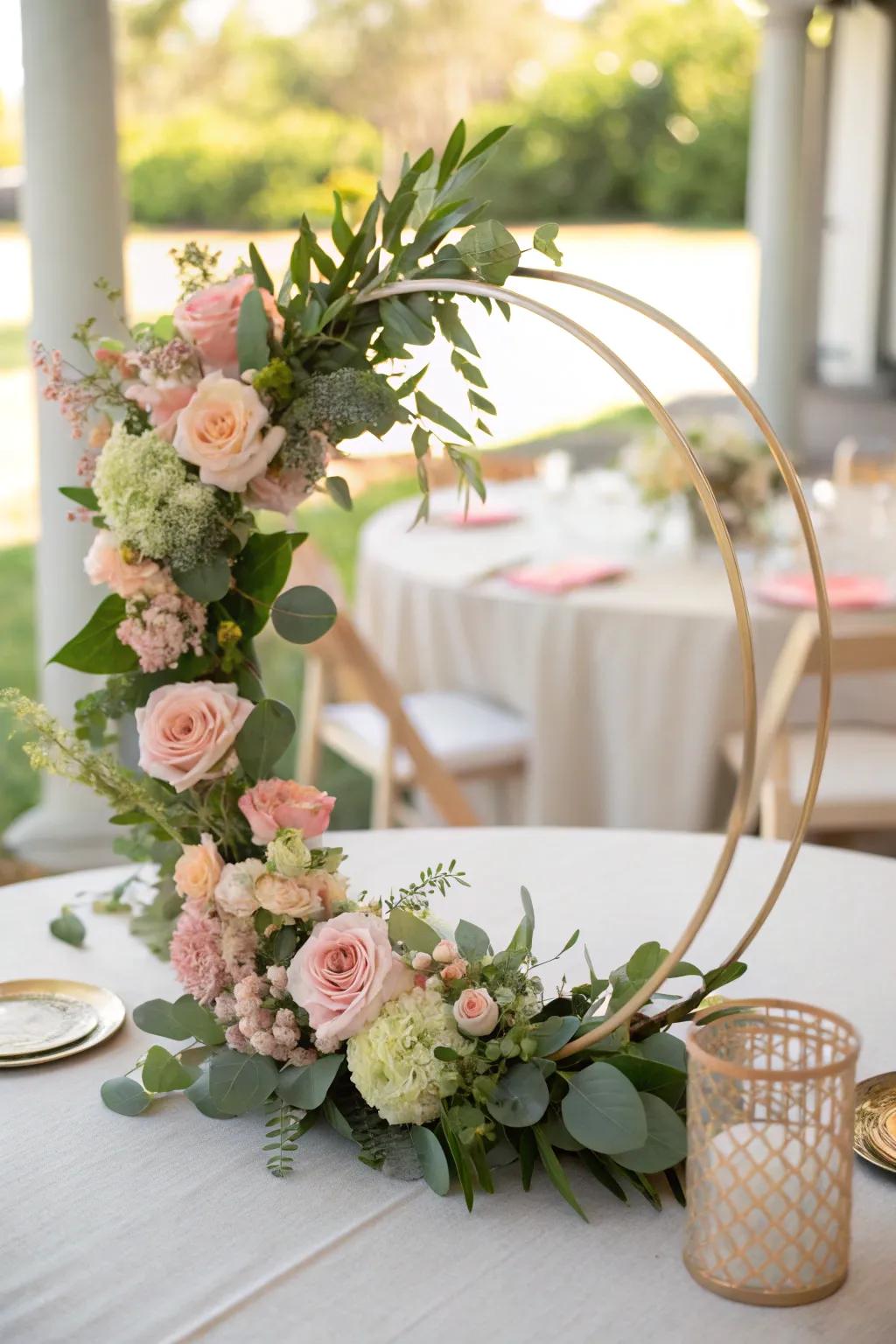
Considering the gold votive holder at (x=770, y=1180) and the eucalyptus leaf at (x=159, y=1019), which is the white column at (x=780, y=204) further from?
the gold votive holder at (x=770, y=1180)

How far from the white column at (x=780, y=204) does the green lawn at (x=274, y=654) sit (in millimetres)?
2302

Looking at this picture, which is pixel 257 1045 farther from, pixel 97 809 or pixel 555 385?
pixel 555 385

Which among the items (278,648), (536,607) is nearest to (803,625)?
(536,607)

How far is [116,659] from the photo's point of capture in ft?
4.91

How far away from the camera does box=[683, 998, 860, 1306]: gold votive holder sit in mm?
1125

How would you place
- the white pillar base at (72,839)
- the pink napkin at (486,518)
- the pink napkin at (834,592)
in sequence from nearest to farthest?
1. the pink napkin at (834,592)
2. the white pillar base at (72,839)
3. the pink napkin at (486,518)

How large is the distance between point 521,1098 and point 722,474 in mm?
2813

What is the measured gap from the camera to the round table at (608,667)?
3.51m

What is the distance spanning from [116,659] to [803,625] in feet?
5.85

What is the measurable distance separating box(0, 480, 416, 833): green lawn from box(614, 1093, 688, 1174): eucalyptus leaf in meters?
1.85

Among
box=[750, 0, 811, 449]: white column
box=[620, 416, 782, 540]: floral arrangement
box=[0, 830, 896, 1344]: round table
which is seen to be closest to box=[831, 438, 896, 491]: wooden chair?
box=[620, 416, 782, 540]: floral arrangement

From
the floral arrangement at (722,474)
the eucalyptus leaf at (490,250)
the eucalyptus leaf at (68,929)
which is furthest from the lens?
the floral arrangement at (722,474)

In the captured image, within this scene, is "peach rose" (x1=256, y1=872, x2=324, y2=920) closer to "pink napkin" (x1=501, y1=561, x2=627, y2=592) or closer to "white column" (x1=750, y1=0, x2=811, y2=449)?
"pink napkin" (x1=501, y1=561, x2=627, y2=592)

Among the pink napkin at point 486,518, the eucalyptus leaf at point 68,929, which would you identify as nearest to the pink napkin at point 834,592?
the pink napkin at point 486,518
